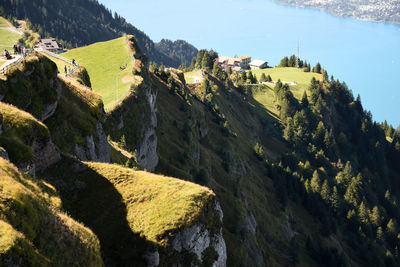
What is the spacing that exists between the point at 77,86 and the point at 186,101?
4801 cm

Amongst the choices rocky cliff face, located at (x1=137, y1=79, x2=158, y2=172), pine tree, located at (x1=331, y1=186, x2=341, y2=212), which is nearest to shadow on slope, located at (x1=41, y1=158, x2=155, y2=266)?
rocky cliff face, located at (x1=137, y1=79, x2=158, y2=172)

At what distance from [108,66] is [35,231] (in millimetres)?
52142

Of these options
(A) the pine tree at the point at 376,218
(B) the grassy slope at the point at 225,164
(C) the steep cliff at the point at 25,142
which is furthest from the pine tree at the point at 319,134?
(C) the steep cliff at the point at 25,142

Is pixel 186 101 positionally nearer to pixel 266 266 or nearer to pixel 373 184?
pixel 266 266

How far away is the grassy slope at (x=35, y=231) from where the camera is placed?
1415 centimetres

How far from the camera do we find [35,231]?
1576 cm

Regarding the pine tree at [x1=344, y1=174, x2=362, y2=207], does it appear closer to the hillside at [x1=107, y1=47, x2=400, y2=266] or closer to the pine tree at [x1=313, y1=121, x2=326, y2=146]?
the hillside at [x1=107, y1=47, x2=400, y2=266]

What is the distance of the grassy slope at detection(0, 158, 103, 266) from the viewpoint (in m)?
14.1

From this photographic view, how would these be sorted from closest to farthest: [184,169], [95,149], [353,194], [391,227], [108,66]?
[95,149]
[184,169]
[108,66]
[391,227]
[353,194]

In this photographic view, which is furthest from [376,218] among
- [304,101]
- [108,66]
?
[108,66]

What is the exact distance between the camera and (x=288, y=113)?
496ft

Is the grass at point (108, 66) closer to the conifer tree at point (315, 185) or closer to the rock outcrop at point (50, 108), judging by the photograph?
the rock outcrop at point (50, 108)

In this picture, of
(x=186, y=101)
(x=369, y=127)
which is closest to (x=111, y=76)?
(x=186, y=101)

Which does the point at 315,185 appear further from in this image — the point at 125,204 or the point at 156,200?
the point at 125,204
